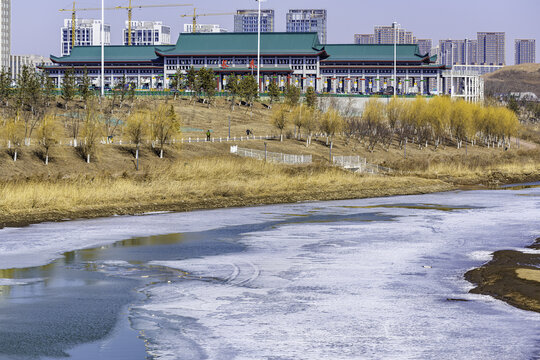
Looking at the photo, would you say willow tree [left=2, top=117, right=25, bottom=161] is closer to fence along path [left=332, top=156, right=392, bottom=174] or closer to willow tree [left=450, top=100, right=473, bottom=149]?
fence along path [left=332, top=156, right=392, bottom=174]

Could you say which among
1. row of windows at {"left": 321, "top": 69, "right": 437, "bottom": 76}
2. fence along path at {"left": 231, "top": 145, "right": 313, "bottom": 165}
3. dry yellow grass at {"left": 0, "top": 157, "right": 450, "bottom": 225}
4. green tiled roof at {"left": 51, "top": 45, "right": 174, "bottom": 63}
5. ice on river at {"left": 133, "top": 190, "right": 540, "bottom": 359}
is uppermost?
green tiled roof at {"left": 51, "top": 45, "right": 174, "bottom": 63}

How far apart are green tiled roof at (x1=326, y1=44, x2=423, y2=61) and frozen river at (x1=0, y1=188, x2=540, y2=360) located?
119m

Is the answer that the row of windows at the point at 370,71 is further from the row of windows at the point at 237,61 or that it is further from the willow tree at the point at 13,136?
the willow tree at the point at 13,136

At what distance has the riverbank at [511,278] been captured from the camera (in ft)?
81.8

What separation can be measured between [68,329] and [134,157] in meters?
50.4

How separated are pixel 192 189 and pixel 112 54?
114 m

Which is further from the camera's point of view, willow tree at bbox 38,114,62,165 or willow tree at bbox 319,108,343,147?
willow tree at bbox 319,108,343,147

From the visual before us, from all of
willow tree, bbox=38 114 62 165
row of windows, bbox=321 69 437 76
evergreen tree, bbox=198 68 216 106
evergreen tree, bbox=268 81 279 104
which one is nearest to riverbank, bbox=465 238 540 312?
willow tree, bbox=38 114 62 165

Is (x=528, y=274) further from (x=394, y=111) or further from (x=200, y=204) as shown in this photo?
(x=394, y=111)

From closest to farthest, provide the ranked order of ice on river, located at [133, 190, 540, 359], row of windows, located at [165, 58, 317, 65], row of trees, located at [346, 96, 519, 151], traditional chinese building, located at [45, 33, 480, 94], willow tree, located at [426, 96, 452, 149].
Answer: ice on river, located at [133, 190, 540, 359], row of trees, located at [346, 96, 519, 151], willow tree, located at [426, 96, 452, 149], traditional chinese building, located at [45, 33, 480, 94], row of windows, located at [165, 58, 317, 65]

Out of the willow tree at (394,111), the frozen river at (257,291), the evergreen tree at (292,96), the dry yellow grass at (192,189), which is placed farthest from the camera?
the evergreen tree at (292,96)

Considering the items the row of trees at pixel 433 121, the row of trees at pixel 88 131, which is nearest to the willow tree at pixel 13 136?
the row of trees at pixel 88 131

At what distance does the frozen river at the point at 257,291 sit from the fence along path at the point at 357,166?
33641mm

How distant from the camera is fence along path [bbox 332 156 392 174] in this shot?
259ft
